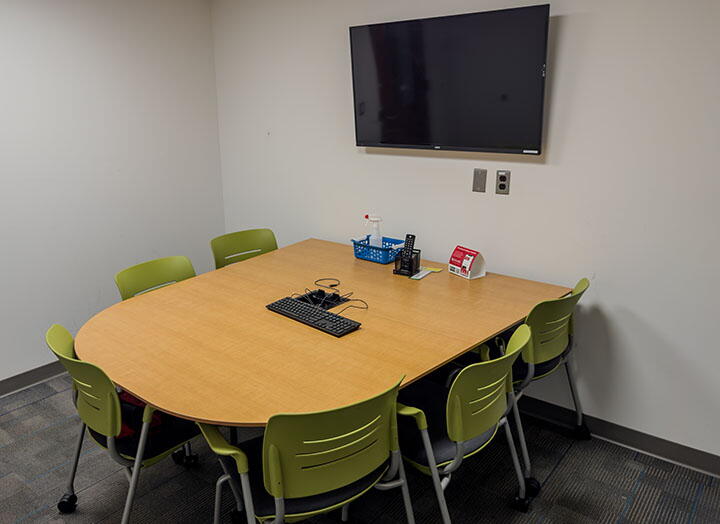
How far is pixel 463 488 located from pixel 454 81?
2.01 metres

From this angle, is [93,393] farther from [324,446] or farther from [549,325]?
[549,325]

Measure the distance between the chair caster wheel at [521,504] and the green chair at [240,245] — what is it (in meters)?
2.09

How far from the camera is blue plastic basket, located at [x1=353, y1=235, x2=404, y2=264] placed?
3136mm

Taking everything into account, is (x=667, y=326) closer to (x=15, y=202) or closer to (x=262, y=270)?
(x=262, y=270)

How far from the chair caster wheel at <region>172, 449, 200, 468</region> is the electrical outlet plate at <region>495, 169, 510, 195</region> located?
2059mm

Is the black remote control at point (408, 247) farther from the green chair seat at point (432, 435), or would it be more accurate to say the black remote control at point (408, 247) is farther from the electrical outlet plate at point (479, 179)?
the green chair seat at point (432, 435)

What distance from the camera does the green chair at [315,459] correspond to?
1.61m

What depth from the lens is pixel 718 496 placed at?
8.13 ft

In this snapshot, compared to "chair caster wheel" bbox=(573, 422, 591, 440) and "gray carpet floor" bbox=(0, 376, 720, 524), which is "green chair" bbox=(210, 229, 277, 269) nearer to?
"gray carpet floor" bbox=(0, 376, 720, 524)

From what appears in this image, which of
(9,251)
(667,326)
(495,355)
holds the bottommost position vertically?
(495,355)

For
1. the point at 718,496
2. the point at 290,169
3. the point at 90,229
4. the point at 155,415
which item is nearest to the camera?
the point at 155,415

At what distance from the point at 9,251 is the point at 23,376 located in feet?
2.58

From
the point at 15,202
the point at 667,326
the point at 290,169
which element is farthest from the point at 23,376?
the point at 667,326

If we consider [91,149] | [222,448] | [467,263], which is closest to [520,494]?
[467,263]
